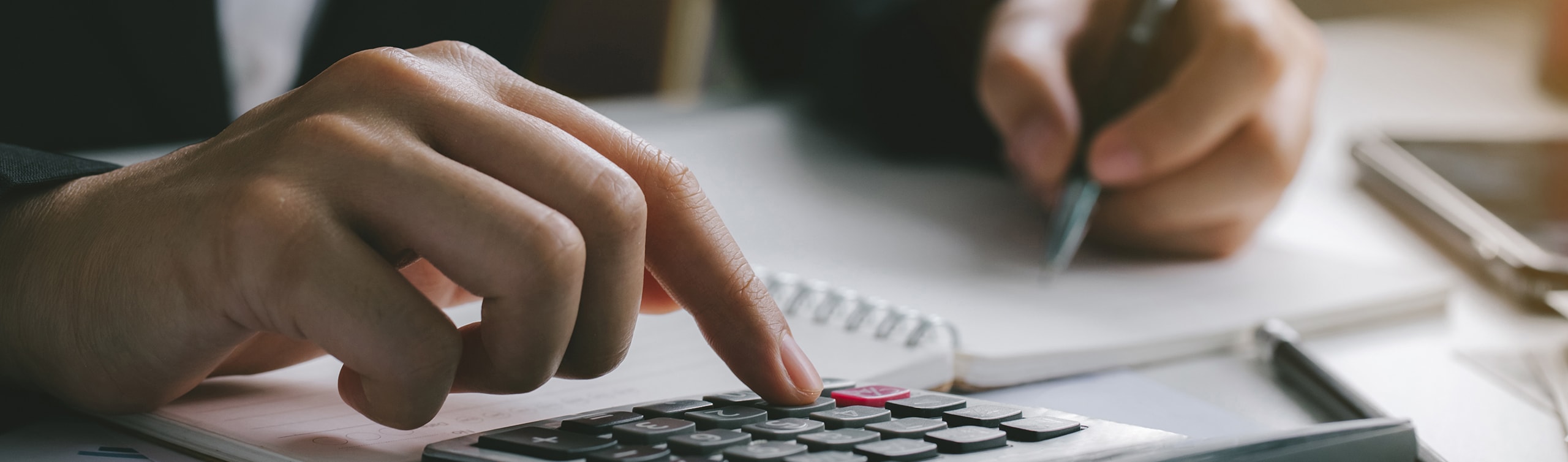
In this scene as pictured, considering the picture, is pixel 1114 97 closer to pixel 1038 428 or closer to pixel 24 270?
pixel 1038 428

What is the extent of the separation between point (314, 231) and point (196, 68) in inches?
20.6

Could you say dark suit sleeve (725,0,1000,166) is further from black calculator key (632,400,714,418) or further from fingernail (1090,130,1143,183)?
black calculator key (632,400,714,418)

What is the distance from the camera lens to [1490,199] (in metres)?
0.65

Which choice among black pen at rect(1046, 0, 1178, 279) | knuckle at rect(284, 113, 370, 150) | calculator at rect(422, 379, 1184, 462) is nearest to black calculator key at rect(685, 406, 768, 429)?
calculator at rect(422, 379, 1184, 462)

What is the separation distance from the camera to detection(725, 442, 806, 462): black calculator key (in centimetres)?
26

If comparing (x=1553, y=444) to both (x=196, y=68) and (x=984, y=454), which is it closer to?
(x=984, y=454)

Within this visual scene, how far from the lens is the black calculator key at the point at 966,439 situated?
0.92 feet

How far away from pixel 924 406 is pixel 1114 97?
1.30 feet

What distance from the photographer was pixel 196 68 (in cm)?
70

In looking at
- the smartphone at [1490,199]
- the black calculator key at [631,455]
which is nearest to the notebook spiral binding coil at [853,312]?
the black calculator key at [631,455]

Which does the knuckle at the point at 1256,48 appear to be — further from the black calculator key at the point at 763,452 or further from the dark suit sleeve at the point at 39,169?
the dark suit sleeve at the point at 39,169

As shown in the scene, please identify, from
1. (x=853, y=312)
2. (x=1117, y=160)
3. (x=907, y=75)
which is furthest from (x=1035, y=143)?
(x=907, y=75)

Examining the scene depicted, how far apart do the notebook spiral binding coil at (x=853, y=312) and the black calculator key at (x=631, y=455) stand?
18 cm

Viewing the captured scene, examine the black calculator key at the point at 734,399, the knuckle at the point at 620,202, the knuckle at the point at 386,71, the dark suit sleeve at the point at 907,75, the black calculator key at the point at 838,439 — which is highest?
the dark suit sleeve at the point at 907,75
